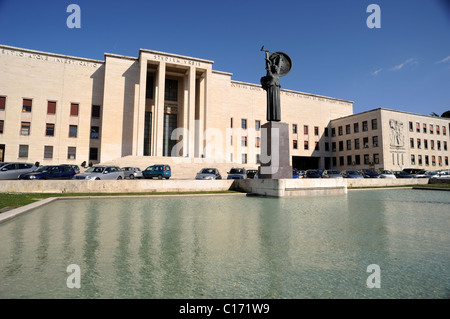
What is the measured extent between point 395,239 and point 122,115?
38.6m

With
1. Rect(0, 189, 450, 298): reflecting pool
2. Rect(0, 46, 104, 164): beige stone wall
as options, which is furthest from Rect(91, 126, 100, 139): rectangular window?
Rect(0, 189, 450, 298): reflecting pool

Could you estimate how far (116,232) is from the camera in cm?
497

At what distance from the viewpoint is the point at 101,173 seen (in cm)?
1798

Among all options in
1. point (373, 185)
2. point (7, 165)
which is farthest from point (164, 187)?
point (373, 185)

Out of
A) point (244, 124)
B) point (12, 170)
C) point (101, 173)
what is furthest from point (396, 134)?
point (12, 170)

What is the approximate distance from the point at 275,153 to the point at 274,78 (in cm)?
480

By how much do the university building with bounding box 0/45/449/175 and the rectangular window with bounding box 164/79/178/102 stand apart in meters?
0.17

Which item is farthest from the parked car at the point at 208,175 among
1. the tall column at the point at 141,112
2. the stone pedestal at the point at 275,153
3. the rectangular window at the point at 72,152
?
the rectangular window at the point at 72,152

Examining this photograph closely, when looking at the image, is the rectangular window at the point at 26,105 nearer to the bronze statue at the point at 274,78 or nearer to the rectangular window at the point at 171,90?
the rectangular window at the point at 171,90

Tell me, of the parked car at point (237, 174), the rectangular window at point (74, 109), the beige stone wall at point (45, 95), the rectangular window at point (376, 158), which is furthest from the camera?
the rectangular window at point (376, 158)

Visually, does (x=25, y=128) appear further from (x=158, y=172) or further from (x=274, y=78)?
(x=274, y=78)

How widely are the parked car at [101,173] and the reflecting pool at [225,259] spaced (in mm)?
11311

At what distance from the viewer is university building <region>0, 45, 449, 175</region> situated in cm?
3403

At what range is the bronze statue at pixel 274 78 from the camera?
563 inches
